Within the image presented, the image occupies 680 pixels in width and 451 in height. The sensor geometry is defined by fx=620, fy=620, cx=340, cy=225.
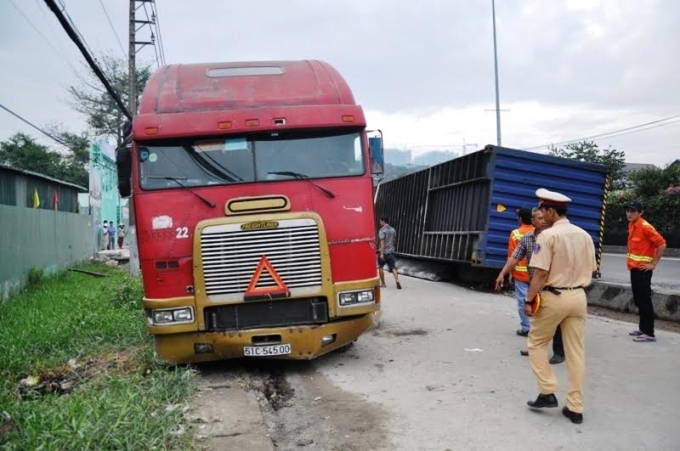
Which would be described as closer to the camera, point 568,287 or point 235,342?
point 568,287

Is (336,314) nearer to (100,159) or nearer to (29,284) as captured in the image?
(29,284)

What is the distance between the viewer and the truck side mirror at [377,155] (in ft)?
22.0

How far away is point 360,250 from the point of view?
247 inches

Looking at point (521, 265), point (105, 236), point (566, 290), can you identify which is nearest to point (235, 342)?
point (566, 290)

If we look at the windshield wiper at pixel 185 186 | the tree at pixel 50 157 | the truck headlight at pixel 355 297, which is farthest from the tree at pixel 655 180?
the tree at pixel 50 157

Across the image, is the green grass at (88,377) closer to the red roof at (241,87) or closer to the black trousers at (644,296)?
the red roof at (241,87)

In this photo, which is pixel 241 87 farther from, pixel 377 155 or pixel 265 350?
pixel 265 350

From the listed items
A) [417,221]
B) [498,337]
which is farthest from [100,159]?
[498,337]

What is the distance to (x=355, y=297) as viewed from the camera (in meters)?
6.24

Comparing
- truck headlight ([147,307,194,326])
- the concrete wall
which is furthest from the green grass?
the concrete wall

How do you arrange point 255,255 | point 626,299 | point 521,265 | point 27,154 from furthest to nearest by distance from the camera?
point 27,154 → point 626,299 → point 521,265 → point 255,255

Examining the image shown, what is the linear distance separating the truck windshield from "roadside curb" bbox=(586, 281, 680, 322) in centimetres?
544

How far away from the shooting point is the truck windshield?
20.3 ft

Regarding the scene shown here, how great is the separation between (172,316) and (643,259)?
540cm
